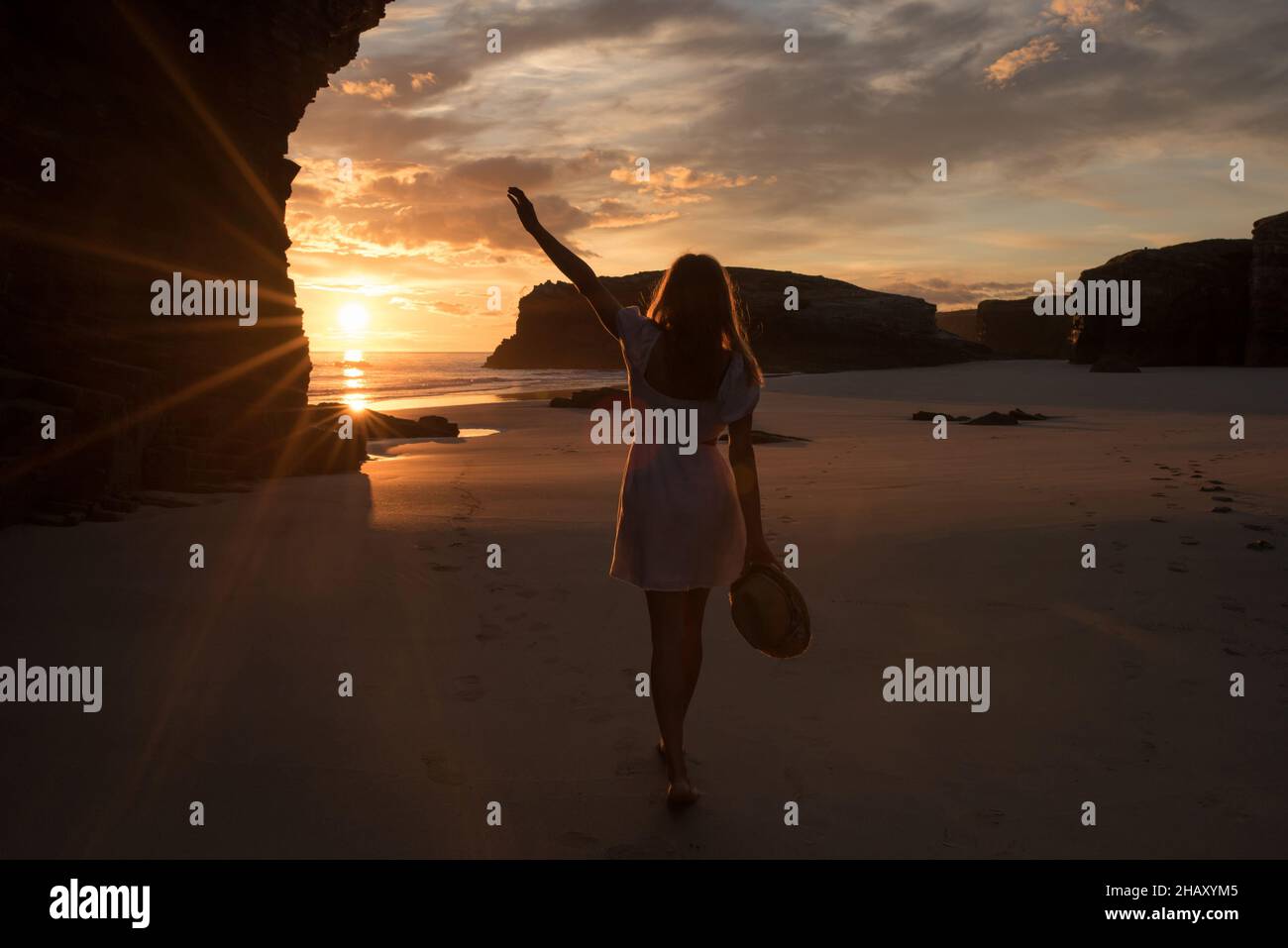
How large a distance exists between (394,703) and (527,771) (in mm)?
910

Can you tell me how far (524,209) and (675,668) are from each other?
82.1 inches

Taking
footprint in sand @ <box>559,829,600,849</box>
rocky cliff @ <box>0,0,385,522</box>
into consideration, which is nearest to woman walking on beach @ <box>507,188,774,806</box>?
footprint in sand @ <box>559,829,600,849</box>

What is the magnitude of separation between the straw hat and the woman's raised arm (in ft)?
3.86

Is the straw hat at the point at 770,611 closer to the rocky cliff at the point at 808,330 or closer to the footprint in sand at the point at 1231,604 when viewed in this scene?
the footprint in sand at the point at 1231,604

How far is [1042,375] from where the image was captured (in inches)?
1318

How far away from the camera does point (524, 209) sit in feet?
12.7

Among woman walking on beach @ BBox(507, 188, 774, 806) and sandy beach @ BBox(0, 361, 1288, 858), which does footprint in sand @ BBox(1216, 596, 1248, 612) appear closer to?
sandy beach @ BBox(0, 361, 1288, 858)

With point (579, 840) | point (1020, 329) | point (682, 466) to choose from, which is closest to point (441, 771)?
point (579, 840)

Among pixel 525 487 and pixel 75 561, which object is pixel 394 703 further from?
pixel 525 487

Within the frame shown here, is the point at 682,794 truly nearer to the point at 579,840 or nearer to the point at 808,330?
the point at 579,840

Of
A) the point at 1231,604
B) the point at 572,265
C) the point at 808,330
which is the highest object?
the point at 808,330

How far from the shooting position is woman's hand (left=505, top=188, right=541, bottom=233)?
3814 mm

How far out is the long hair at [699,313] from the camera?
3420 mm
